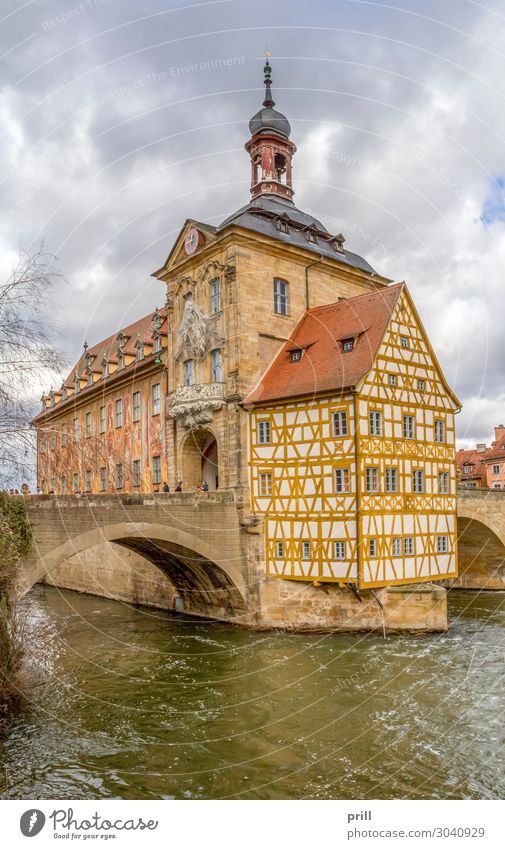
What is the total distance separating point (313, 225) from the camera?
2598 cm

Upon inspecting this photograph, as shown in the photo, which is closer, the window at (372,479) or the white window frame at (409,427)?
the window at (372,479)

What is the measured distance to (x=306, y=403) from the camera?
66.5 feet

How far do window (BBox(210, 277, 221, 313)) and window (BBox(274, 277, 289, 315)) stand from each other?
6.44 ft

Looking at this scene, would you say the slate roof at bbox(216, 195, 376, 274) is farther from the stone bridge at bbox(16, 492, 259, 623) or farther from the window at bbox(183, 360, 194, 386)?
the stone bridge at bbox(16, 492, 259, 623)

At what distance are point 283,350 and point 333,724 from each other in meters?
13.5

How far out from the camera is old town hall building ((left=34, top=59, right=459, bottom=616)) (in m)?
19.4

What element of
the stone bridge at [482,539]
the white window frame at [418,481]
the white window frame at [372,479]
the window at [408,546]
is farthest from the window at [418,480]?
the stone bridge at [482,539]

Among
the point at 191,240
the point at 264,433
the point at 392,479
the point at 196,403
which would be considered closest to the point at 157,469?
the point at 196,403

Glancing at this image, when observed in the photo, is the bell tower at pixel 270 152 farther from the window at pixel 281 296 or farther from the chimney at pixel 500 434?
the chimney at pixel 500 434

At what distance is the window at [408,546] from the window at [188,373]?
9.46m

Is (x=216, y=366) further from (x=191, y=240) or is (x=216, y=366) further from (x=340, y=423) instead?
(x=340, y=423)

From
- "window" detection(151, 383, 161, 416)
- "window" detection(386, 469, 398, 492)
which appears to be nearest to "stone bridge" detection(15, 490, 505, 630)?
"window" detection(386, 469, 398, 492)

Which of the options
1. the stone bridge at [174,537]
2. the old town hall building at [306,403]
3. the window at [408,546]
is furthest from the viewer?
the window at [408,546]

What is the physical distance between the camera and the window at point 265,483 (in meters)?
21.2
